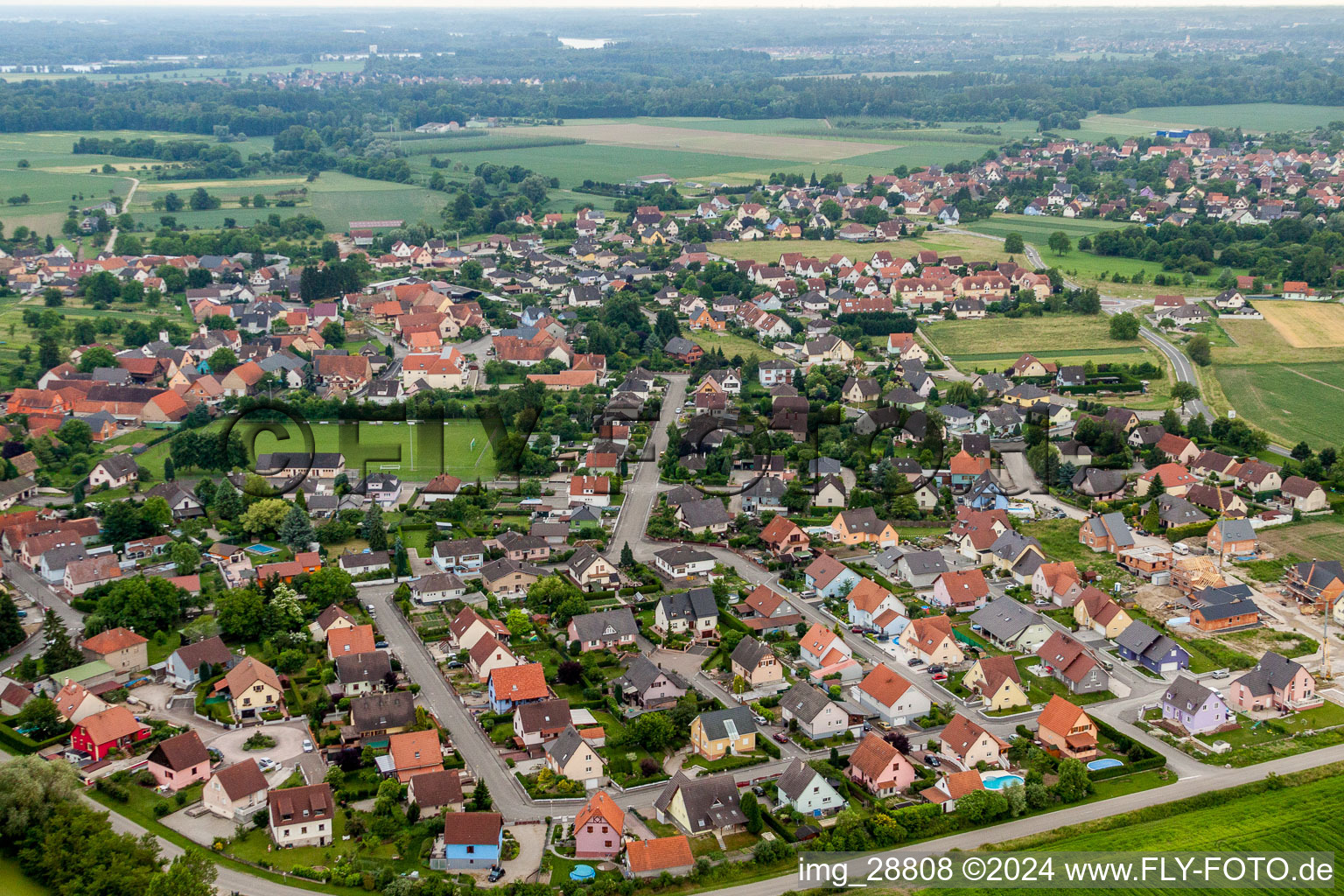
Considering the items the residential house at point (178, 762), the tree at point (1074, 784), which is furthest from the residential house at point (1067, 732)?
the residential house at point (178, 762)

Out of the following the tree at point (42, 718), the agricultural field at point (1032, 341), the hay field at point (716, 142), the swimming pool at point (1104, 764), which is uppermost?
the hay field at point (716, 142)

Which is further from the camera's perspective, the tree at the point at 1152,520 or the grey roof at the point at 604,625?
the tree at the point at 1152,520

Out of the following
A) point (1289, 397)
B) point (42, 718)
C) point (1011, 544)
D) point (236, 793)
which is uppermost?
point (1289, 397)

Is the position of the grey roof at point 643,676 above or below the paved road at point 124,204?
below

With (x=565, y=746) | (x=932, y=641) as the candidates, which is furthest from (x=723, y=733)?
(x=932, y=641)

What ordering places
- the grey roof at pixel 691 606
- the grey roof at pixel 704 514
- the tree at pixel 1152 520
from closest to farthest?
1. the grey roof at pixel 691 606
2. the grey roof at pixel 704 514
3. the tree at pixel 1152 520

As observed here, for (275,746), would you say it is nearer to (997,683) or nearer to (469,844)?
(469,844)

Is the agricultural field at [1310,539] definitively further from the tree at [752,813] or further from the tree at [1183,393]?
the tree at [752,813]
